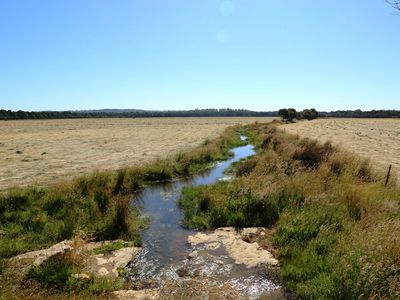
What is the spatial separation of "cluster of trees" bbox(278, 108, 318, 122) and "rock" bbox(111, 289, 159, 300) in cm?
10860

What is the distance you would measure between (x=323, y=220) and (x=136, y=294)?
16.9ft

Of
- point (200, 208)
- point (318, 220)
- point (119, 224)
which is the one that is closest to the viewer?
point (318, 220)

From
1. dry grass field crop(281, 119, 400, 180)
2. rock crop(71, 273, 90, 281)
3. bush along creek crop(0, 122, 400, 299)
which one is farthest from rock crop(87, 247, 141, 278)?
dry grass field crop(281, 119, 400, 180)

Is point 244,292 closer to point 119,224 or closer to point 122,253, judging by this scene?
point 122,253

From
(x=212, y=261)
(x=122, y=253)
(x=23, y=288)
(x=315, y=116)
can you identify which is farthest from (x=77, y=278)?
(x=315, y=116)

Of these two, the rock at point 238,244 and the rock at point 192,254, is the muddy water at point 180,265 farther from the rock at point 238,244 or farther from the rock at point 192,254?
the rock at point 238,244

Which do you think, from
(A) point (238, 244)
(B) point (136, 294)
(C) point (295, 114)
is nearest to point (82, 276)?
(B) point (136, 294)

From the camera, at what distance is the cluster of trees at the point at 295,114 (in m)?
113

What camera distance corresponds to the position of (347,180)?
12.2 meters

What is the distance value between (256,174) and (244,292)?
7943 mm

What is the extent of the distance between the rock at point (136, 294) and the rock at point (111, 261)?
0.82m

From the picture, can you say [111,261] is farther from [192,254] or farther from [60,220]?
[60,220]

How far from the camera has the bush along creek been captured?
618 centimetres

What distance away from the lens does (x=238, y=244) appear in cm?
880
